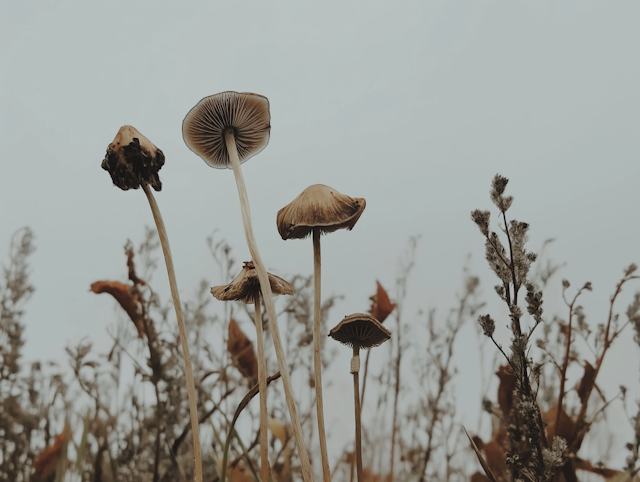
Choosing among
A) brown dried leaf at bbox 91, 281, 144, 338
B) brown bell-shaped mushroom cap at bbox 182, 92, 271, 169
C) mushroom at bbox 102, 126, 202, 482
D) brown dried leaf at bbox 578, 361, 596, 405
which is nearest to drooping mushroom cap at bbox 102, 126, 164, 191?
mushroom at bbox 102, 126, 202, 482

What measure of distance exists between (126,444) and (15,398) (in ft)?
2.34

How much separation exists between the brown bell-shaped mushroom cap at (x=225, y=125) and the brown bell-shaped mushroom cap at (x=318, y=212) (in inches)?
8.7

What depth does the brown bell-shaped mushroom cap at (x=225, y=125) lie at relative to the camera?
3.45 ft

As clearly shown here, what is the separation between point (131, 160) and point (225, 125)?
0.75 ft

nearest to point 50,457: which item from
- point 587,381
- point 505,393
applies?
point 505,393

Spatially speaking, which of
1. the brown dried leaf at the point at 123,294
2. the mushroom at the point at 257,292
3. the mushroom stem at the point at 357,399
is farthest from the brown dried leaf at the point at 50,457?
the mushroom stem at the point at 357,399

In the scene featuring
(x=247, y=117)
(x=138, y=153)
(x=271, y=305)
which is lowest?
(x=271, y=305)

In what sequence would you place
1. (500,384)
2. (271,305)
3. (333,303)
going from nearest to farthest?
(271,305)
(500,384)
(333,303)

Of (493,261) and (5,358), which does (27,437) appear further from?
(493,261)

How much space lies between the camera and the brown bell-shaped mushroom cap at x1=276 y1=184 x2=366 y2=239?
1.02 m

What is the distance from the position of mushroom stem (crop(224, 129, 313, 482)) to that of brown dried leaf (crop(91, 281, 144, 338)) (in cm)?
57

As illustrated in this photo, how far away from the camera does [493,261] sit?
1061 mm

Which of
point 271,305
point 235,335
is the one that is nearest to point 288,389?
point 271,305

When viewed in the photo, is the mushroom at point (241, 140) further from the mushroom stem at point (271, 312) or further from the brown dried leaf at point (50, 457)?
the brown dried leaf at point (50, 457)
